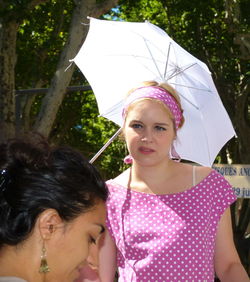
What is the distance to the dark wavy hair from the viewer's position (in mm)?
Answer: 1966

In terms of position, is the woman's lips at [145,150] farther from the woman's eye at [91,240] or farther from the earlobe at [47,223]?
the earlobe at [47,223]

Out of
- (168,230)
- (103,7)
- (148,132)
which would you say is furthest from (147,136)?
(103,7)

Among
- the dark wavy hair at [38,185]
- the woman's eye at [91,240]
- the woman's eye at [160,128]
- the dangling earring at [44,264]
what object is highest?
the woman's eye at [160,128]

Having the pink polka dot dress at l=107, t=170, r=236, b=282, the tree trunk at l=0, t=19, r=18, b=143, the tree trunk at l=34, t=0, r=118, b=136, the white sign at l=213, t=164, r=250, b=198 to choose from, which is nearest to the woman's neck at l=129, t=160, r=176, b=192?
the pink polka dot dress at l=107, t=170, r=236, b=282

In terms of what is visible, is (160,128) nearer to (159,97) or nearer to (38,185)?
(159,97)

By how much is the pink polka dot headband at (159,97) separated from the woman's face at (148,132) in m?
0.04

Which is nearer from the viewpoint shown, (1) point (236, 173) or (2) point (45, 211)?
(2) point (45, 211)

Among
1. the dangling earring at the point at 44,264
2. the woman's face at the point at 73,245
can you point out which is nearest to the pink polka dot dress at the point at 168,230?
the woman's face at the point at 73,245

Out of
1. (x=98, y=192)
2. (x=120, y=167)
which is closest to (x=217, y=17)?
(x=120, y=167)

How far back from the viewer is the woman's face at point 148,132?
11.3 feet

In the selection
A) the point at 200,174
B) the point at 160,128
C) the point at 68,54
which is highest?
the point at 68,54

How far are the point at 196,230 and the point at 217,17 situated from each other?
47.0 feet

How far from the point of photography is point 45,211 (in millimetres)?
1978

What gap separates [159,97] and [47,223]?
5.33 ft
